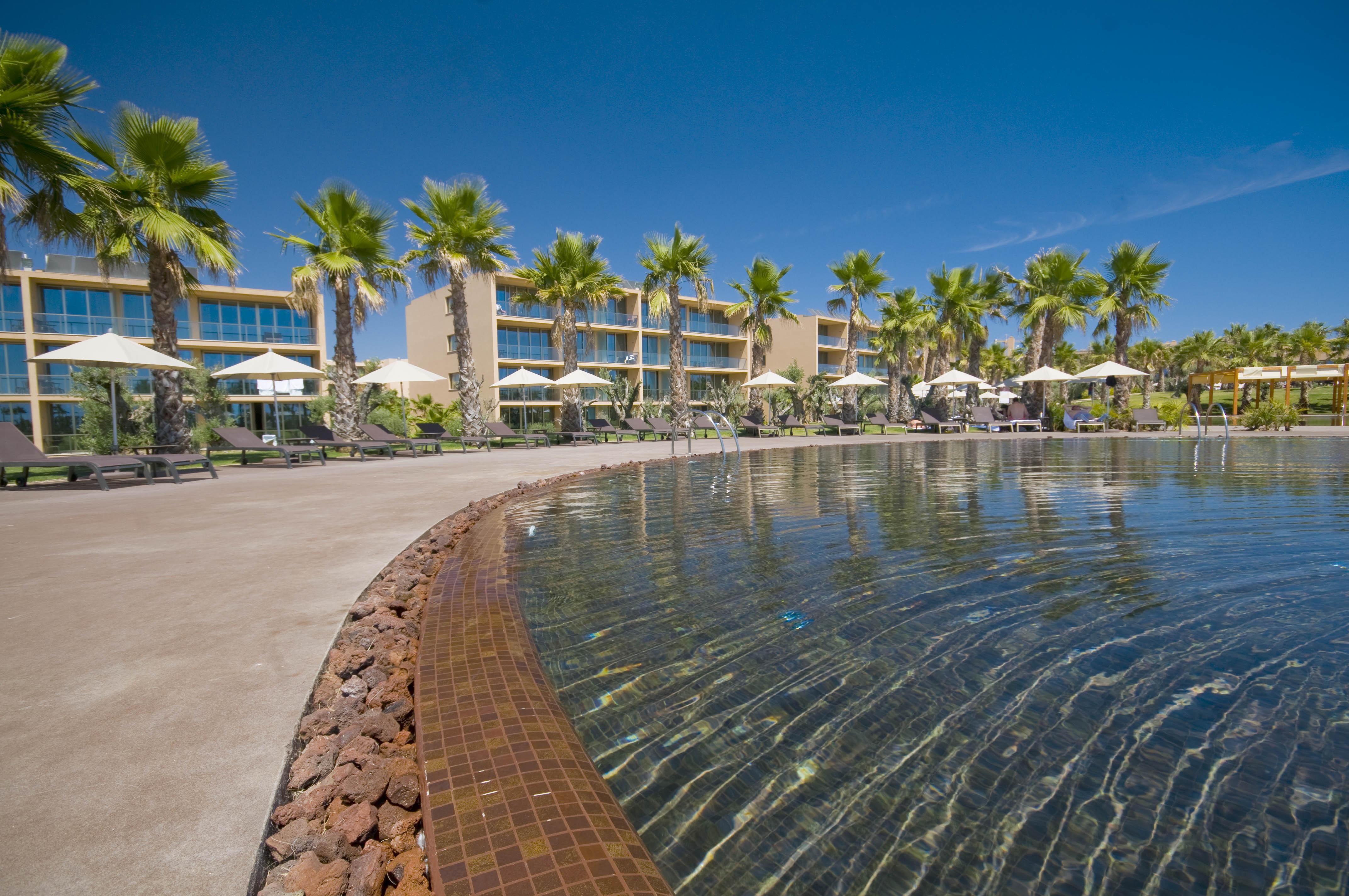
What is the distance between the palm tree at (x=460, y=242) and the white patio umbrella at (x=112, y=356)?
28.5 feet

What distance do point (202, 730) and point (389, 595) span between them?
4.55ft

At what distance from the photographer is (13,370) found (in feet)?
88.2

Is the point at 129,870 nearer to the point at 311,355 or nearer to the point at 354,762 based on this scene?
the point at 354,762

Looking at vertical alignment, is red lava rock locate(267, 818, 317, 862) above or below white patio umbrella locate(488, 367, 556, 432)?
below

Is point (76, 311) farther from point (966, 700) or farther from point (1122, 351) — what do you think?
point (1122, 351)

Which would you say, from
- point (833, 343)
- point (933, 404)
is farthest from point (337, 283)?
point (833, 343)

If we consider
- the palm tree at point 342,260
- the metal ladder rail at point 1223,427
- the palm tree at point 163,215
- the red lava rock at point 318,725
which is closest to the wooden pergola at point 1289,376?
the metal ladder rail at point 1223,427

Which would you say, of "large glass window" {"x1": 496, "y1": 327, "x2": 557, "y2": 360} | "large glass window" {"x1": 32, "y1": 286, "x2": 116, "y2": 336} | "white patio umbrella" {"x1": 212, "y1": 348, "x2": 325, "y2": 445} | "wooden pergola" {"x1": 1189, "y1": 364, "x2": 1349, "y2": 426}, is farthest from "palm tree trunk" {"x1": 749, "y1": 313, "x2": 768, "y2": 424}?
"large glass window" {"x1": 32, "y1": 286, "x2": 116, "y2": 336}

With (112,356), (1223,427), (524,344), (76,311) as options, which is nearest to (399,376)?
(112,356)

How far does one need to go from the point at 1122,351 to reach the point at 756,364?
14647mm

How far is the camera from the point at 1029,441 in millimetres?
18953

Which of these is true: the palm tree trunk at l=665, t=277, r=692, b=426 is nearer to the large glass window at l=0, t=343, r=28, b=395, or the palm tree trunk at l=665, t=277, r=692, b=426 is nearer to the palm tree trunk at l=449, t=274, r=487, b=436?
the palm tree trunk at l=449, t=274, r=487, b=436

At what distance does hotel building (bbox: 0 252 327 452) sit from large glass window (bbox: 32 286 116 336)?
0.10 ft

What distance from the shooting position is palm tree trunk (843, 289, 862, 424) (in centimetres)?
2794
